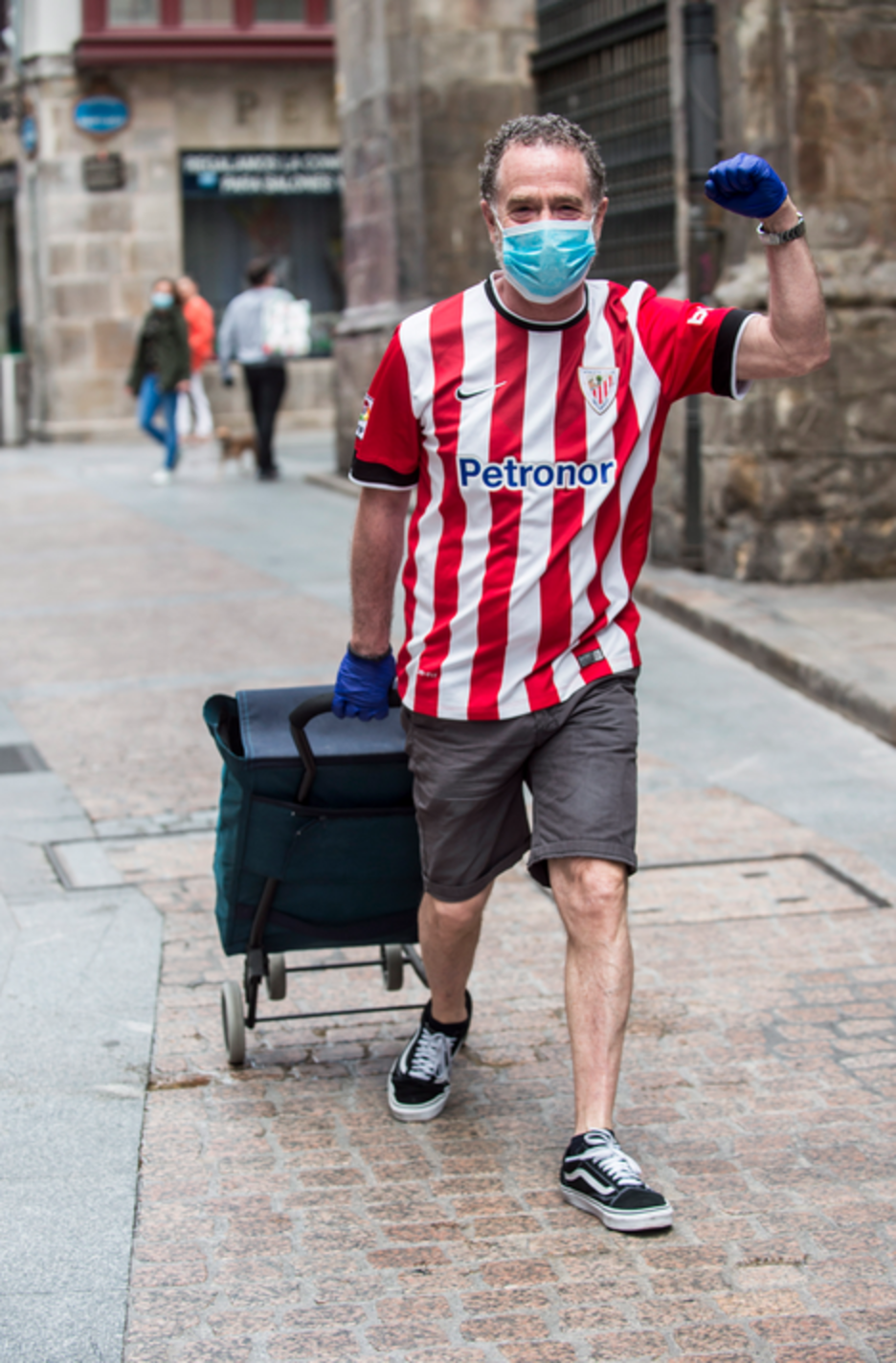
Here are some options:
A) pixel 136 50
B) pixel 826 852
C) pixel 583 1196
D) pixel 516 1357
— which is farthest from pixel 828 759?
pixel 136 50

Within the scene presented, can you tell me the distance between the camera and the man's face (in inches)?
139

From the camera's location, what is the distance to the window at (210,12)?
23.2 meters

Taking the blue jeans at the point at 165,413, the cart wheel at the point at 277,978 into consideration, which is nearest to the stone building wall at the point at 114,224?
the blue jeans at the point at 165,413

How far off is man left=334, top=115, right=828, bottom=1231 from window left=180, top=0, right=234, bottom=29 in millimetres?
21023

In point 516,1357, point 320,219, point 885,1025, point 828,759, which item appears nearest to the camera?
point 516,1357

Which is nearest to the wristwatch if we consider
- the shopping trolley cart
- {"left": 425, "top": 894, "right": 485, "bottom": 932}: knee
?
the shopping trolley cart

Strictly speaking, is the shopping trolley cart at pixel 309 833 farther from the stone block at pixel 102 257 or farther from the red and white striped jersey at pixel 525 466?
the stone block at pixel 102 257

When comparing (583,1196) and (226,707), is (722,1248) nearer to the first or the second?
(583,1196)

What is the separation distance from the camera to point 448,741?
3.71 m

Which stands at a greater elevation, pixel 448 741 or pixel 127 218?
pixel 127 218

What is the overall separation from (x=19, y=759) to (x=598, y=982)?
4.08 meters

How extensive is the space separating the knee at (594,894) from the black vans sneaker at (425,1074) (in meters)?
0.56

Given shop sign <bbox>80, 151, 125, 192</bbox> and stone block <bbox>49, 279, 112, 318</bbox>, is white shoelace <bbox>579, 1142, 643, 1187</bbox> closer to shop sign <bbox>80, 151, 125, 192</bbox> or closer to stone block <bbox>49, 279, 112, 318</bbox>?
stone block <bbox>49, 279, 112, 318</bbox>

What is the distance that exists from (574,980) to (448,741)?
52 centimetres
